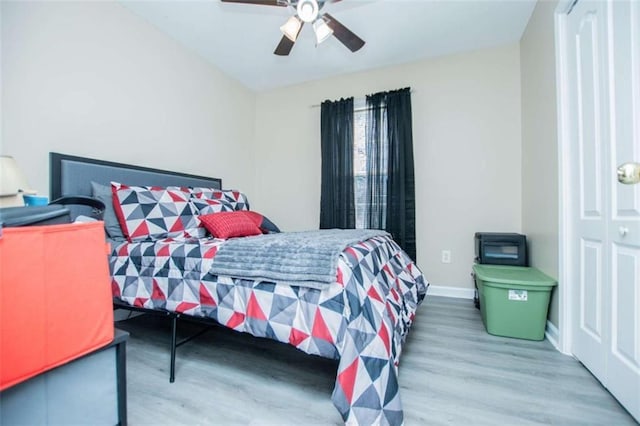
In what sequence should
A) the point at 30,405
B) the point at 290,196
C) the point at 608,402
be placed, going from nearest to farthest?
the point at 30,405 → the point at 608,402 → the point at 290,196

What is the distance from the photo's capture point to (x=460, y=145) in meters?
2.96

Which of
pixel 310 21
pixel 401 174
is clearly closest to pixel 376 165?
pixel 401 174

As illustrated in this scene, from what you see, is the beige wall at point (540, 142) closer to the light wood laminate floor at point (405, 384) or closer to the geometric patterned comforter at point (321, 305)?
the light wood laminate floor at point (405, 384)

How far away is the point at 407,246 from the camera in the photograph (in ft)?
9.86

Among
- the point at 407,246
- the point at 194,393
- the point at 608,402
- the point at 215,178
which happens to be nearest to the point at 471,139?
the point at 407,246

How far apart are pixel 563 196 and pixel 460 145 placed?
1.35 meters

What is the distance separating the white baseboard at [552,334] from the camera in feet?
5.97

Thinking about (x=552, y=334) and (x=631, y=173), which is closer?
(x=631, y=173)

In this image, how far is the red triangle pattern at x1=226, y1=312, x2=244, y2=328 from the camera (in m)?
1.39

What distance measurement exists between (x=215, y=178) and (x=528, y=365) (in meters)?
3.19

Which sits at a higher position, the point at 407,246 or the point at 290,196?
the point at 290,196

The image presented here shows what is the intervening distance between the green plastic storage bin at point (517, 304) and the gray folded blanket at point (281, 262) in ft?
3.93

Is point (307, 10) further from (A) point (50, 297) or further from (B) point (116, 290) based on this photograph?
(B) point (116, 290)

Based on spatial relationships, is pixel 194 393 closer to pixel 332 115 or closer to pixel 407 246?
pixel 407 246
